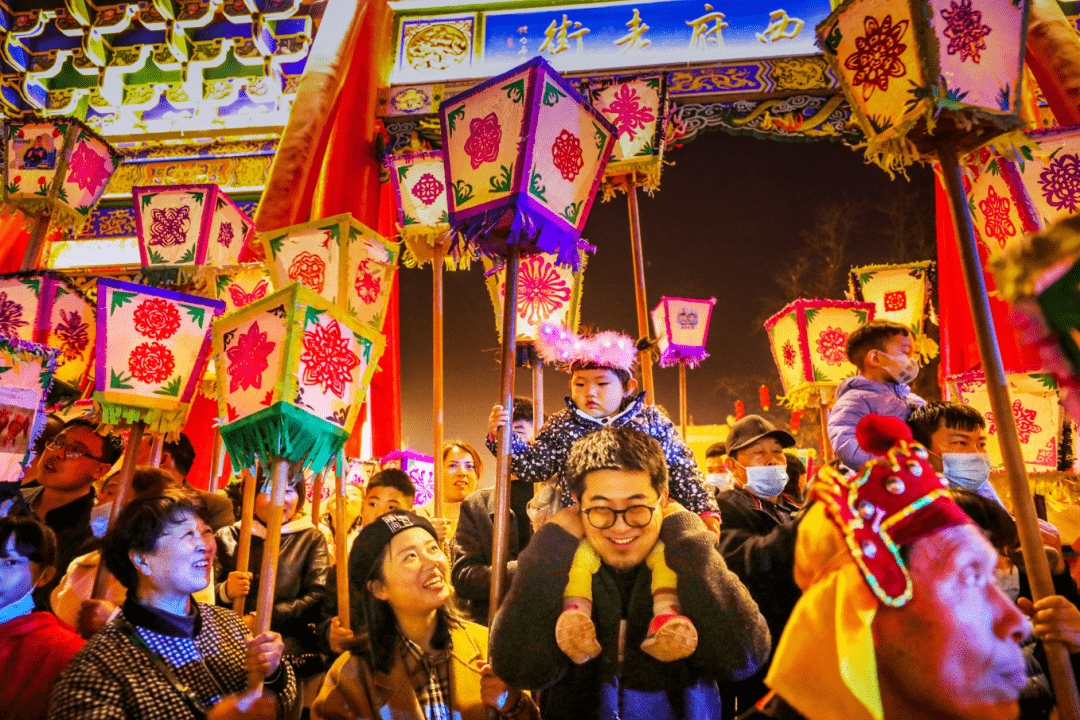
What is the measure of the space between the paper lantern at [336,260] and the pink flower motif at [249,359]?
0.65 meters

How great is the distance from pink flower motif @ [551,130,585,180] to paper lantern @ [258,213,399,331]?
0.97 m

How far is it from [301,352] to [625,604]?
1.24 m

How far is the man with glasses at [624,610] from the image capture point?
139 cm

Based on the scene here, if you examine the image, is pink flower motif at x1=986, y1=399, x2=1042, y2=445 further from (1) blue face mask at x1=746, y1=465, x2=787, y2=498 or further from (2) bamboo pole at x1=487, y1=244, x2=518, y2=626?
(2) bamboo pole at x1=487, y1=244, x2=518, y2=626

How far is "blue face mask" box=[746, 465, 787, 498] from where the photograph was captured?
2.33 m

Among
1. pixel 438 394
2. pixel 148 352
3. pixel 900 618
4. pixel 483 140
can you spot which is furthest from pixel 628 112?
pixel 900 618

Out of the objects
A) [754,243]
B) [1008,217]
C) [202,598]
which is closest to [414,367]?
[754,243]

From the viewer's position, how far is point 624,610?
151cm

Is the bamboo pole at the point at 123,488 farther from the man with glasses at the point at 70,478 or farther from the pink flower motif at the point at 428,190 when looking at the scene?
the pink flower motif at the point at 428,190

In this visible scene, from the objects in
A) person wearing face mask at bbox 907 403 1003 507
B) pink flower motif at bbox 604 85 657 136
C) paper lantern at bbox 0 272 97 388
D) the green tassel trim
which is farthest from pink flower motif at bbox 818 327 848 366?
paper lantern at bbox 0 272 97 388

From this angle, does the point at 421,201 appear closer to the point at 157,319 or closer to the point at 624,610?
the point at 157,319

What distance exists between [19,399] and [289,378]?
1168 mm

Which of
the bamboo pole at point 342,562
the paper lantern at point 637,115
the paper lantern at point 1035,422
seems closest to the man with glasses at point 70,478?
the bamboo pole at point 342,562

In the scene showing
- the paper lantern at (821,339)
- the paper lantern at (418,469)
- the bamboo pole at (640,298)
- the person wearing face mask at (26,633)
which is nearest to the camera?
the person wearing face mask at (26,633)
